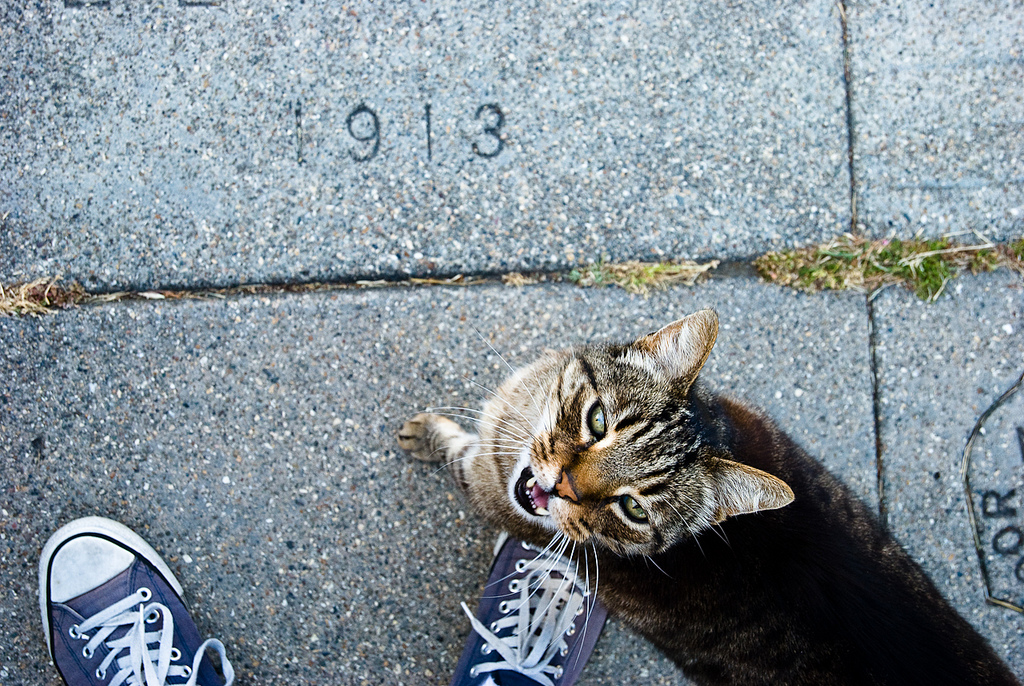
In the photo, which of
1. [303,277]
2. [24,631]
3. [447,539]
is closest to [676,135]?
[303,277]

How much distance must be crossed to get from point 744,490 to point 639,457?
27 cm

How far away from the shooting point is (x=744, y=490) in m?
1.54

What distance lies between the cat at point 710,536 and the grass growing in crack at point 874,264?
2.61 ft

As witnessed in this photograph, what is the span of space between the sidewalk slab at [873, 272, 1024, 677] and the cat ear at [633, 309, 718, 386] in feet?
3.97

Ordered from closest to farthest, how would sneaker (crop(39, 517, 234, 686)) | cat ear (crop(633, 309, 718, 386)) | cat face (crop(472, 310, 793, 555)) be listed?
cat ear (crop(633, 309, 718, 386))
cat face (crop(472, 310, 793, 555))
sneaker (crop(39, 517, 234, 686))

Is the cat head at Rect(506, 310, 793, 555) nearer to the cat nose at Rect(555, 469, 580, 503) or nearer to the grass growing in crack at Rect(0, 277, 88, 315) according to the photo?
the cat nose at Rect(555, 469, 580, 503)

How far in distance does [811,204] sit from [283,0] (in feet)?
7.08

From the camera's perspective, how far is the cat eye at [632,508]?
1.71 metres

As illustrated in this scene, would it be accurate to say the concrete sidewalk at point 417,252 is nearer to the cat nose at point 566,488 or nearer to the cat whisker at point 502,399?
the cat whisker at point 502,399

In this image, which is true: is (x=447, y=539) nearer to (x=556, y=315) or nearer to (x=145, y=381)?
(x=556, y=315)

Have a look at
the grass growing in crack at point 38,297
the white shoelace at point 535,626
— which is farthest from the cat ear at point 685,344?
the grass growing in crack at point 38,297

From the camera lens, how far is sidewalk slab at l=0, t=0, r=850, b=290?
2.31 m

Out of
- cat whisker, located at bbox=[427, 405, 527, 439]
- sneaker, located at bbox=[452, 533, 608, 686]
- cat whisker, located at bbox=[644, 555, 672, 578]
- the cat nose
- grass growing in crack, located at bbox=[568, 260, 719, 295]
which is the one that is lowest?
sneaker, located at bbox=[452, 533, 608, 686]

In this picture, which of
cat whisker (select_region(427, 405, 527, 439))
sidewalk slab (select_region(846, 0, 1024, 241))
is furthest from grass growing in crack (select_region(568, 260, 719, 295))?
sidewalk slab (select_region(846, 0, 1024, 241))
